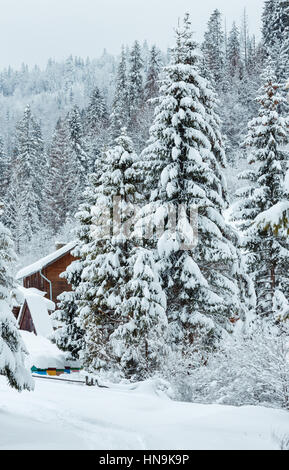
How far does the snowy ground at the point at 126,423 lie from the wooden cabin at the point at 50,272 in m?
24.5

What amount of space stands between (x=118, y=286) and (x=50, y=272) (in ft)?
67.1

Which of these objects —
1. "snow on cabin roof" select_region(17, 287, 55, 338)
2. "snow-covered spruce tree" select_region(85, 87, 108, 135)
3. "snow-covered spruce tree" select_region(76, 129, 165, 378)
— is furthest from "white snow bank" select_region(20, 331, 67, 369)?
"snow-covered spruce tree" select_region(85, 87, 108, 135)

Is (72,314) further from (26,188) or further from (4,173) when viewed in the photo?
(4,173)

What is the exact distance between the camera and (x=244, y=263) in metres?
18.2

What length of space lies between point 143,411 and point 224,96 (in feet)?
185

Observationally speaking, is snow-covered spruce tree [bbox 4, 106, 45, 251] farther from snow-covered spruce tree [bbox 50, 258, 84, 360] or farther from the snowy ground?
the snowy ground

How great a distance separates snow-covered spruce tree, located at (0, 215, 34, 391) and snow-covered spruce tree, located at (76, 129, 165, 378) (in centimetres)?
760

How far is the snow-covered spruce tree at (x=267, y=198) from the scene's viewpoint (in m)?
19.1

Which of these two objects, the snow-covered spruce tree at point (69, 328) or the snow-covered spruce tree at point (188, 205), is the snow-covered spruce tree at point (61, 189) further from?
the snow-covered spruce tree at point (188, 205)

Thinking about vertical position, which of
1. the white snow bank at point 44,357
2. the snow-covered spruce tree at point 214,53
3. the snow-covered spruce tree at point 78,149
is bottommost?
the white snow bank at point 44,357

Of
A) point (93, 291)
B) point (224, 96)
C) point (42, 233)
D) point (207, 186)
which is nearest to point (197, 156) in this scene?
point (207, 186)

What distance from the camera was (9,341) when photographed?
7.27m

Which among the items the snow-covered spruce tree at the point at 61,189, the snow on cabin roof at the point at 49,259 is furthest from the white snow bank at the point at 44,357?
the snow-covered spruce tree at the point at 61,189

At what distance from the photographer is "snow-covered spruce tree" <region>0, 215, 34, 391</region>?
22.4 feet
